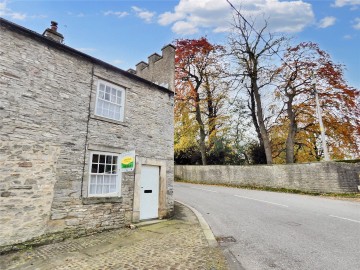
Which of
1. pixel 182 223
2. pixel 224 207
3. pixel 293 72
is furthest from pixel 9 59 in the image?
pixel 293 72

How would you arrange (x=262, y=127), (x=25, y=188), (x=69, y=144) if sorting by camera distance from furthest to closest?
(x=262, y=127), (x=69, y=144), (x=25, y=188)

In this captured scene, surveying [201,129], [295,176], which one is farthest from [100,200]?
[201,129]

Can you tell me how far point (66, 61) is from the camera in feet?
26.3

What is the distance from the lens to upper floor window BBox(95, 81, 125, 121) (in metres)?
8.88

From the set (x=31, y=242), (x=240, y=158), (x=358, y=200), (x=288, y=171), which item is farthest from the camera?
(x=240, y=158)

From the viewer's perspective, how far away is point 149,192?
10.1 meters

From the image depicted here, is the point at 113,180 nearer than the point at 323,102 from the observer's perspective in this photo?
Yes

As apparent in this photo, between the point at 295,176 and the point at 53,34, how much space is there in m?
17.6

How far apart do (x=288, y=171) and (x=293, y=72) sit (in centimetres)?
910

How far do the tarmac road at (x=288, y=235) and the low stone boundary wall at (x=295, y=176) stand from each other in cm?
559

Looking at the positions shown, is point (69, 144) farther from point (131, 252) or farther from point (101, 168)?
point (131, 252)

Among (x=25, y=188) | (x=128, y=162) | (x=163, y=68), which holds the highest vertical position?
(x=163, y=68)

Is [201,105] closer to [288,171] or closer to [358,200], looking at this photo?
[288,171]

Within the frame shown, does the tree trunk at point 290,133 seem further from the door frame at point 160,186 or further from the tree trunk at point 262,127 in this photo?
the door frame at point 160,186
